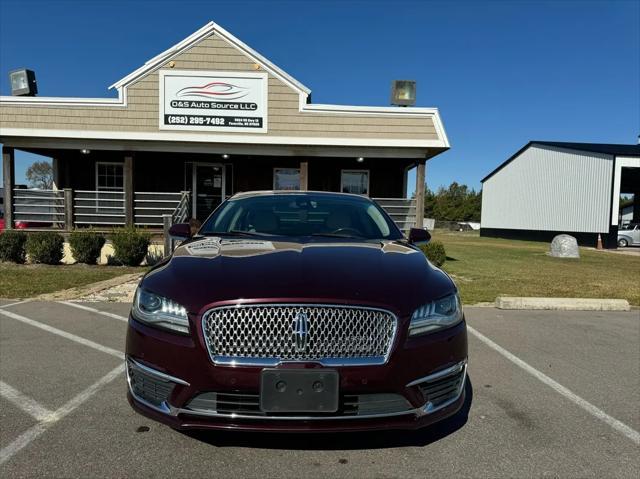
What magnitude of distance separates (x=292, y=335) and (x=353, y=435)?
988 millimetres

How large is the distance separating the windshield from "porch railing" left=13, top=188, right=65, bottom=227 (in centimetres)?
1112

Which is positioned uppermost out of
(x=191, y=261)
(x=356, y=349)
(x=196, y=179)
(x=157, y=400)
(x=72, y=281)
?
(x=196, y=179)

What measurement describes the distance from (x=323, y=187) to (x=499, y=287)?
26.6ft

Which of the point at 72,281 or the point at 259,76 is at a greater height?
the point at 259,76

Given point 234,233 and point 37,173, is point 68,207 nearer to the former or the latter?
point 234,233

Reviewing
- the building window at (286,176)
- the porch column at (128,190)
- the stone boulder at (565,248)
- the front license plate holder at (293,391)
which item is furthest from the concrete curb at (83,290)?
the stone boulder at (565,248)

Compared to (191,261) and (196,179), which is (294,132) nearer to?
(196,179)

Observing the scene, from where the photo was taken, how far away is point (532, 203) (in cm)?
3269

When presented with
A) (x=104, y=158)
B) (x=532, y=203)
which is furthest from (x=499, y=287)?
(x=532, y=203)

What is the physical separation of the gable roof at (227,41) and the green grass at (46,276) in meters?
5.34

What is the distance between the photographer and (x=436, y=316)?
103 inches

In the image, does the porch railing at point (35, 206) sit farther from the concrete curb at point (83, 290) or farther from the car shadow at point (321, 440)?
the car shadow at point (321, 440)

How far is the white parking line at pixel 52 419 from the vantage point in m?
2.75

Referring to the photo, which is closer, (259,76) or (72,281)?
(72,281)
